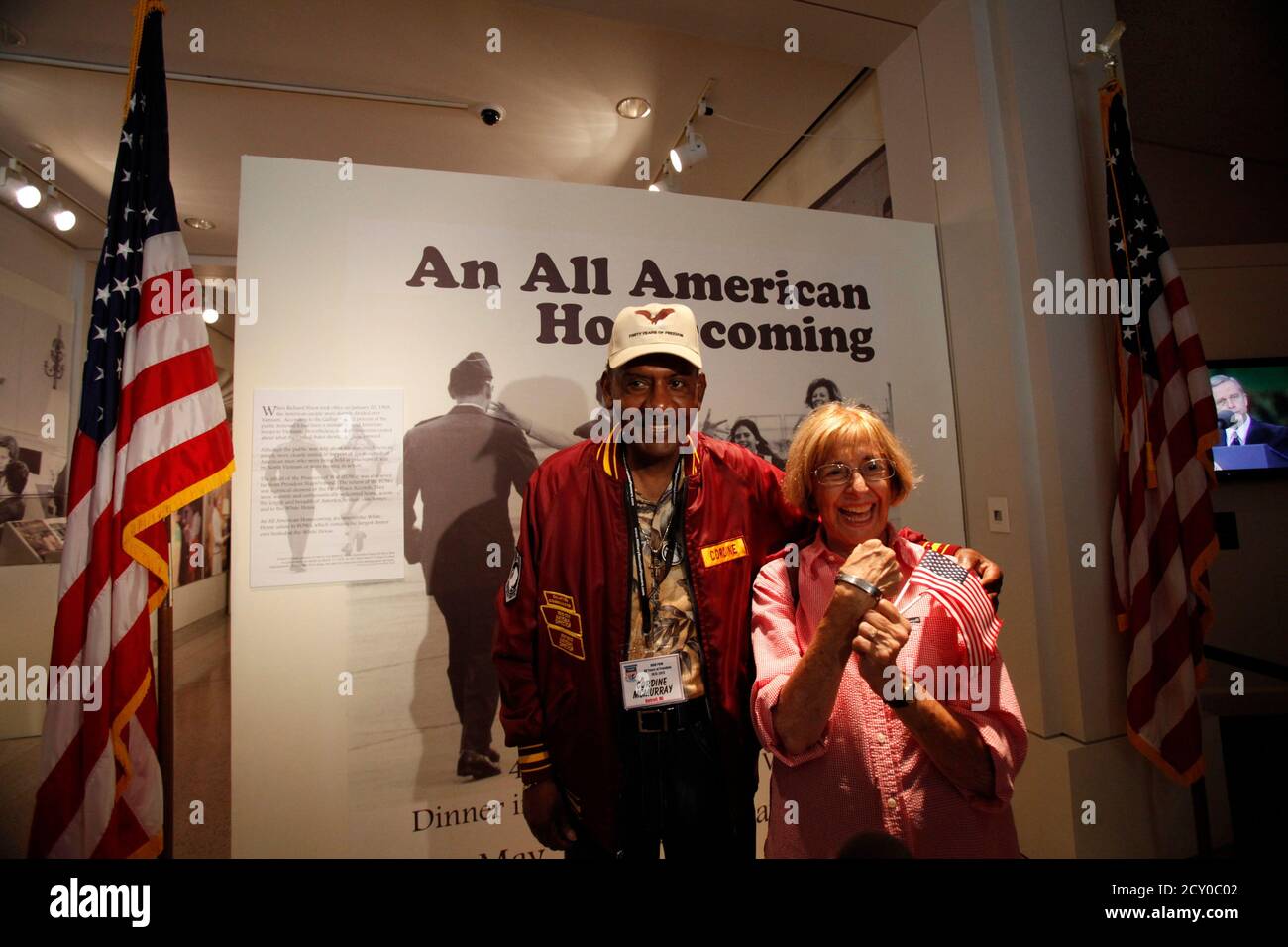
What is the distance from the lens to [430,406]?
6.94ft

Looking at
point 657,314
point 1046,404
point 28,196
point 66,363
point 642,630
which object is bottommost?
point 642,630

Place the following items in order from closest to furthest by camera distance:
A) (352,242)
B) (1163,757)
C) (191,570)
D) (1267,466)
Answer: (352,242) → (1163,757) → (1267,466) → (191,570)

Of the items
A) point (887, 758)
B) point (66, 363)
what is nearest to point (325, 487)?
point (887, 758)

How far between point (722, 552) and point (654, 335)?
26.3 inches

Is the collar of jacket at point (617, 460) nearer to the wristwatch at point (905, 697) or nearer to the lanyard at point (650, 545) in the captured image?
the lanyard at point (650, 545)

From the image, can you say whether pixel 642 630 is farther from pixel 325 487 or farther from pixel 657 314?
pixel 325 487

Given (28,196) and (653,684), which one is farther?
Result: (28,196)

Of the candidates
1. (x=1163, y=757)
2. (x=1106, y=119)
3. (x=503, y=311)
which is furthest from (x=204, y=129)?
(x=1163, y=757)

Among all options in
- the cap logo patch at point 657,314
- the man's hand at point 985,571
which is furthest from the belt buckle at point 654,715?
the cap logo patch at point 657,314

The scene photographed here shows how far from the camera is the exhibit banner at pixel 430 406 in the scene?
6.32 ft

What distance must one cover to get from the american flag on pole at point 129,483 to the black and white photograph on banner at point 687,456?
0.01 m
